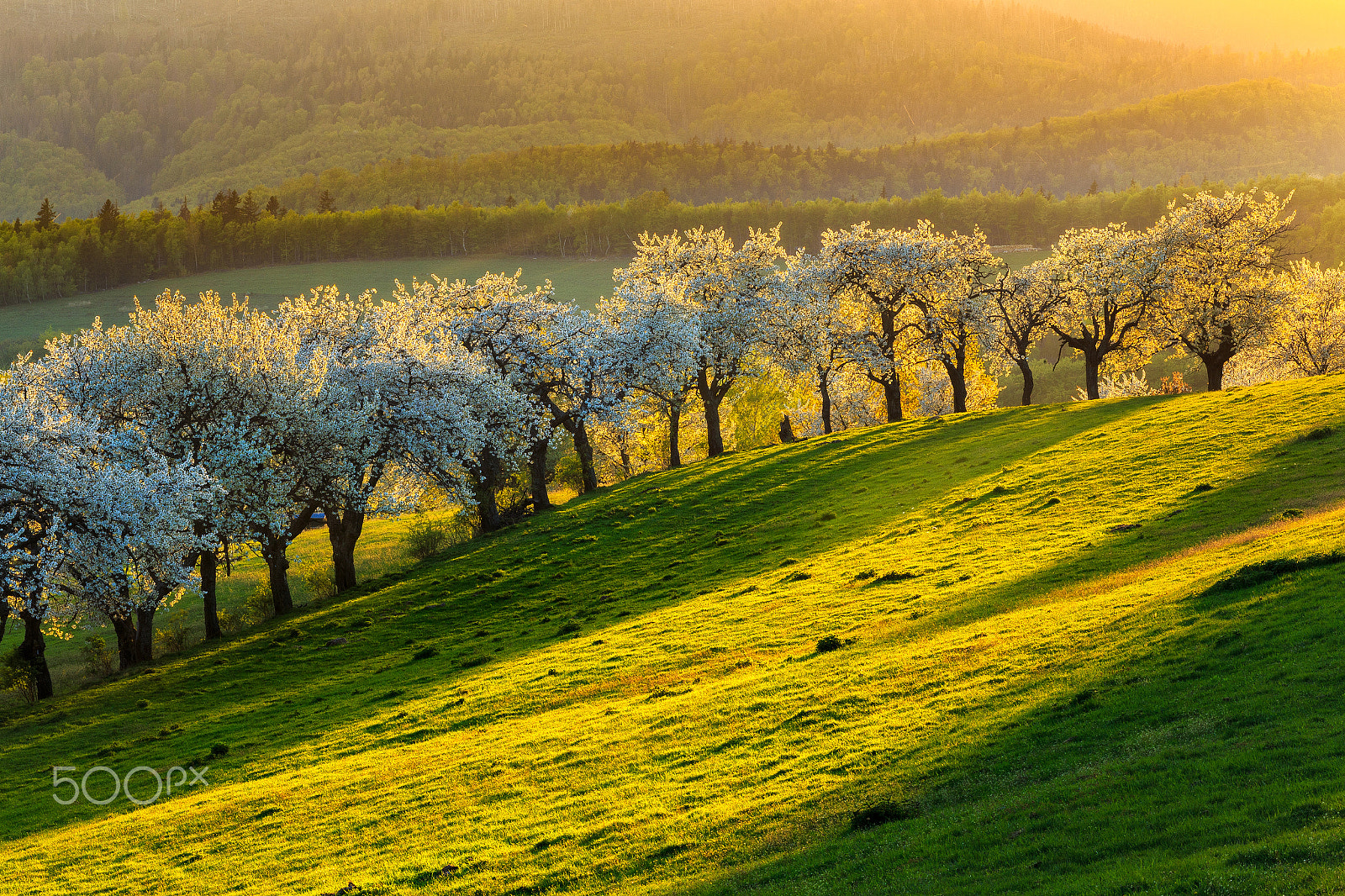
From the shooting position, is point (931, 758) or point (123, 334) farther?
point (123, 334)

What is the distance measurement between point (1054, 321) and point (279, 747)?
6918 cm

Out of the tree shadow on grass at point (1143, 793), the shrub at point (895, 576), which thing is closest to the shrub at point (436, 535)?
the shrub at point (895, 576)

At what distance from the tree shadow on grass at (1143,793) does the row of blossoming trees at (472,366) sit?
35.6 m

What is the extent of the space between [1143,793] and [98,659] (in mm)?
51914

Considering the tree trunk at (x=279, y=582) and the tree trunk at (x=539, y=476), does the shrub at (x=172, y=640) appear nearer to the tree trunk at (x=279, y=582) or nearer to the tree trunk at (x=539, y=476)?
the tree trunk at (x=279, y=582)

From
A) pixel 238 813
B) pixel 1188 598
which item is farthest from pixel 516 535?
pixel 1188 598

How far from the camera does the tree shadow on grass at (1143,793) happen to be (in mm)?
11156

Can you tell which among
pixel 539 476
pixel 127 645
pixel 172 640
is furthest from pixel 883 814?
pixel 539 476

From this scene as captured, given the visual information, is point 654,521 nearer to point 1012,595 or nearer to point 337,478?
point 337,478

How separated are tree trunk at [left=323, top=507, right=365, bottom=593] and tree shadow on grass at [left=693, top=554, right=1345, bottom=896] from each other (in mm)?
43095

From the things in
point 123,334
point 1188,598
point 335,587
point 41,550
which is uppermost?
point 123,334

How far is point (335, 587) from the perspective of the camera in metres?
56.7

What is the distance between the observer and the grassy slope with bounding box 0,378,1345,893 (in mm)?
→ 13430

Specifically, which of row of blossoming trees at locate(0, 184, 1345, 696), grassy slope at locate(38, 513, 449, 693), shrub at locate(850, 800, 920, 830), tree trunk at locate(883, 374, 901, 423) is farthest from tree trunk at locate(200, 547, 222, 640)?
tree trunk at locate(883, 374, 901, 423)
